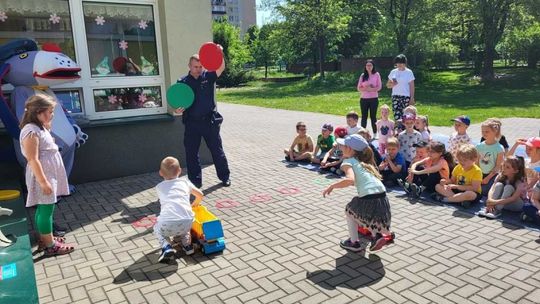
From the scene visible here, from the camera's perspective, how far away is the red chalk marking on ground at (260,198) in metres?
6.05

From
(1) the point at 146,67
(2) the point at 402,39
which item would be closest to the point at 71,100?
(1) the point at 146,67

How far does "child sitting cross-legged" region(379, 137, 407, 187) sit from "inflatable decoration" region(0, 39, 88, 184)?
4.73 m

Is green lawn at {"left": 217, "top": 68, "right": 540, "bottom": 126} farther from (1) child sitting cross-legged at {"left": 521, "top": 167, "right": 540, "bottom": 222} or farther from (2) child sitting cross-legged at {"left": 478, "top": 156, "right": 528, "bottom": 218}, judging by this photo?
(1) child sitting cross-legged at {"left": 521, "top": 167, "right": 540, "bottom": 222}

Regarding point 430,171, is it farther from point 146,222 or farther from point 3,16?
point 3,16

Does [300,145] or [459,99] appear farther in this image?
[459,99]

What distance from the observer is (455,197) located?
559cm

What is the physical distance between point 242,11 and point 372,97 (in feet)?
420

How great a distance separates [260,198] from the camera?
6.15 meters

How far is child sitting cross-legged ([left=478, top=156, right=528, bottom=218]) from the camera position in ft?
16.7

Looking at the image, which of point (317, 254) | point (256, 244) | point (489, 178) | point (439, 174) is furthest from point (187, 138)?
point (489, 178)

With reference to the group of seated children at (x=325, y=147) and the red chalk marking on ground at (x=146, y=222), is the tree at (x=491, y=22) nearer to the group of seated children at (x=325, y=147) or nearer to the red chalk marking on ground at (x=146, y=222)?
the group of seated children at (x=325, y=147)

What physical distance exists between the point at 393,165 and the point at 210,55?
325 cm

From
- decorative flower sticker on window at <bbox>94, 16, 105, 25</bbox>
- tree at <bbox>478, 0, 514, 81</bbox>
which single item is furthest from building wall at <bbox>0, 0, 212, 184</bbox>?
tree at <bbox>478, 0, 514, 81</bbox>

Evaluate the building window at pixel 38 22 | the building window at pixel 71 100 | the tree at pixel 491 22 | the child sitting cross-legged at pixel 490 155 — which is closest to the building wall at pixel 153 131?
the building window at pixel 71 100
